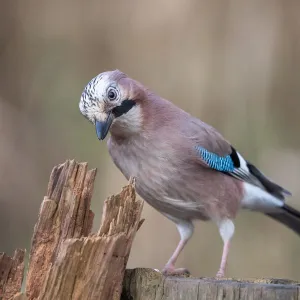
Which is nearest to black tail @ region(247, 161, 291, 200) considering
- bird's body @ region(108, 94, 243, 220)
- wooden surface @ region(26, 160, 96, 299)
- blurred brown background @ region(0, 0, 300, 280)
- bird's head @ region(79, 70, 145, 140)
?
bird's body @ region(108, 94, 243, 220)

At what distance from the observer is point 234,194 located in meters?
3.56

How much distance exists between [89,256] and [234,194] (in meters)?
1.40

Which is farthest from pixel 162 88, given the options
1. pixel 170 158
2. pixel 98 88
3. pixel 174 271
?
pixel 174 271

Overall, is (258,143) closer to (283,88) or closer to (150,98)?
(283,88)

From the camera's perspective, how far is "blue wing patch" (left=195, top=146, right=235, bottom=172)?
342 cm

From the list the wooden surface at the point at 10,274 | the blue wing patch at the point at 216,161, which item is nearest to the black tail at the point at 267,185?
the blue wing patch at the point at 216,161

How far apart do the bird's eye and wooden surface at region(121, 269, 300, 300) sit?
2.64 ft

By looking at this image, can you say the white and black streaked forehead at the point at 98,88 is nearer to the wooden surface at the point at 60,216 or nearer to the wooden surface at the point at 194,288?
the wooden surface at the point at 60,216

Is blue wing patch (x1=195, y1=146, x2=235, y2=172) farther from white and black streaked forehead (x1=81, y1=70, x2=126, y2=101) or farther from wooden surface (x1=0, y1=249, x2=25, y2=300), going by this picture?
wooden surface (x1=0, y1=249, x2=25, y2=300)

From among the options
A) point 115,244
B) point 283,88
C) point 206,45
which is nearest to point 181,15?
point 206,45

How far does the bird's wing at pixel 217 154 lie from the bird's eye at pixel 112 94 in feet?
1.57

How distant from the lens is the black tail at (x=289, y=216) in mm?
4066

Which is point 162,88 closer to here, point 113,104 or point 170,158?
point 170,158

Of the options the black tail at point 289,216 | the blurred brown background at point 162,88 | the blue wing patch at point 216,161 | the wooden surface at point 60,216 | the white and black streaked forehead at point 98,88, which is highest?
the blurred brown background at point 162,88
